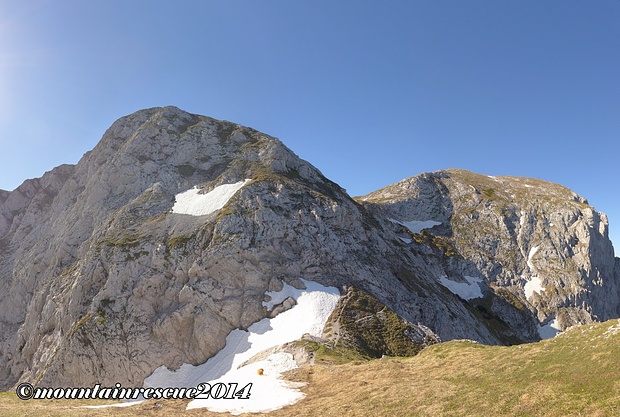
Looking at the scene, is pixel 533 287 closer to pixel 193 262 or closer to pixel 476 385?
pixel 193 262

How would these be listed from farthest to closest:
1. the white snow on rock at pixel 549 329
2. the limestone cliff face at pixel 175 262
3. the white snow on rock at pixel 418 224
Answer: the white snow on rock at pixel 418 224, the white snow on rock at pixel 549 329, the limestone cliff face at pixel 175 262

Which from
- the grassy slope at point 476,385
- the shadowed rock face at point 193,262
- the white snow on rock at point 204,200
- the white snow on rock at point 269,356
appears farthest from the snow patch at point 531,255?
the grassy slope at point 476,385

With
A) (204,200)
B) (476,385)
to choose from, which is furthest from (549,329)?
(476,385)

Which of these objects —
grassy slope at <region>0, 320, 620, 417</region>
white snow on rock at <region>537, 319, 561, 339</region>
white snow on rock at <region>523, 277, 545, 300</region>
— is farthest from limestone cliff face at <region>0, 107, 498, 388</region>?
white snow on rock at <region>523, 277, 545, 300</region>

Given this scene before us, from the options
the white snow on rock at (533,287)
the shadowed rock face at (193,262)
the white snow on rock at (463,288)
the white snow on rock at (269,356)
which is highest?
the shadowed rock face at (193,262)

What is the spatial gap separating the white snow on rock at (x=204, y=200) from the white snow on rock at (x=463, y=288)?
264 feet

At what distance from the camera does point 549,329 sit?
12369 cm

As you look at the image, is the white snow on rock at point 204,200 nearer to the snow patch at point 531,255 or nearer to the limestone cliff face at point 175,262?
the limestone cliff face at point 175,262

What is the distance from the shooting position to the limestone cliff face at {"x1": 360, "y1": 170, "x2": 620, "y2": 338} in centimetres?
13125

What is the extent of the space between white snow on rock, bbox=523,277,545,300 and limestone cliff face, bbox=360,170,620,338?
1.10 ft

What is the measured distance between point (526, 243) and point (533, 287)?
2138 centimetres

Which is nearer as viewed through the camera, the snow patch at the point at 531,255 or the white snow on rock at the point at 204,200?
the white snow on rock at the point at 204,200

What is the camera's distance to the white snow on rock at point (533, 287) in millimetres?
135875

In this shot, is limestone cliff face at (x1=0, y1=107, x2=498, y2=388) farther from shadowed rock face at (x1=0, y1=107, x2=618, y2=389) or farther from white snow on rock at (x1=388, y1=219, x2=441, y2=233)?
white snow on rock at (x1=388, y1=219, x2=441, y2=233)
